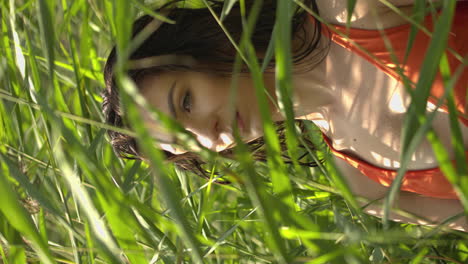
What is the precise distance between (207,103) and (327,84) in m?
0.14

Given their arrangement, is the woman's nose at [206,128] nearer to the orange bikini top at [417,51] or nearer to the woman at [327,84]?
the woman at [327,84]

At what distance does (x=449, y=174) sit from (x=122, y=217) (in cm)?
13

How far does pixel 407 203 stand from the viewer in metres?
0.77

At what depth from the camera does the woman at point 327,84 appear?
0.59m

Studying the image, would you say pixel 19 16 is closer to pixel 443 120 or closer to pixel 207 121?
pixel 207 121

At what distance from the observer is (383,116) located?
0.63 metres

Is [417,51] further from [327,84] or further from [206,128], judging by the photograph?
[206,128]

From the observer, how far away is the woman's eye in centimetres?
65

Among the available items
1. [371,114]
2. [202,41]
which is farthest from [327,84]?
[202,41]

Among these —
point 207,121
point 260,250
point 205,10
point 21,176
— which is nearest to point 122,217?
point 21,176

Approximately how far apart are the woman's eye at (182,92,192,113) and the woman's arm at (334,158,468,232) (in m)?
0.23

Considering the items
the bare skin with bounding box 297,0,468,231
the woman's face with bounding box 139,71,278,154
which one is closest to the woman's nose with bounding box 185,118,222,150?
the woman's face with bounding box 139,71,278,154

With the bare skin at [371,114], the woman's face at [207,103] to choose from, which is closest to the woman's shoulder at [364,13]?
the bare skin at [371,114]

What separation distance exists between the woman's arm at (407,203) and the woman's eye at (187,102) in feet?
0.75
